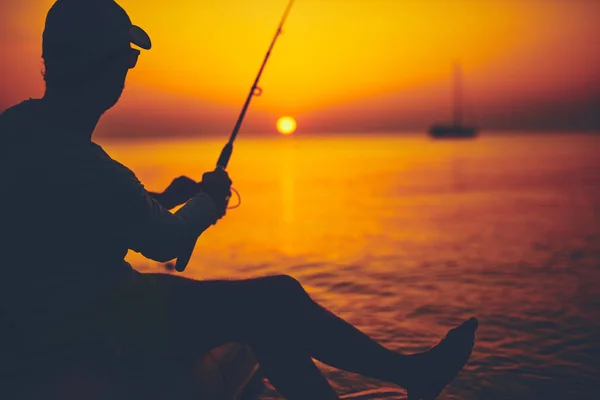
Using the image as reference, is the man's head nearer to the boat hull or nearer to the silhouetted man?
the silhouetted man

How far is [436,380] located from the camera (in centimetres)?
279

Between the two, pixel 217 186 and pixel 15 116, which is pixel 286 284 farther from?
pixel 15 116

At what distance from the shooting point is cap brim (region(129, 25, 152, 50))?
2218mm

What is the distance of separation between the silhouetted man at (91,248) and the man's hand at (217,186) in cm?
27

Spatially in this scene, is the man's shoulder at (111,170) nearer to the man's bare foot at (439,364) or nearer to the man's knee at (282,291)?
the man's knee at (282,291)

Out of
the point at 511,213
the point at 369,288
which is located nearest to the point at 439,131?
the point at 511,213

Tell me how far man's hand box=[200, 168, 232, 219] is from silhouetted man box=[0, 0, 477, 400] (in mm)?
273

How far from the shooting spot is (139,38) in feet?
7.36

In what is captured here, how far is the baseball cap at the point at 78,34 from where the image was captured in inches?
83.5

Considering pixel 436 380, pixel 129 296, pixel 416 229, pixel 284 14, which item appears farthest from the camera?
pixel 416 229

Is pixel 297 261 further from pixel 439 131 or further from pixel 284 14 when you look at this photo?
pixel 439 131

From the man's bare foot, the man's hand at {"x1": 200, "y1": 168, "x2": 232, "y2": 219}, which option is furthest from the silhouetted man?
the man's bare foot

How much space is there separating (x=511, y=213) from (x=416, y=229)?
12.4 feet

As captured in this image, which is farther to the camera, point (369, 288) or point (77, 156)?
point (369, 288)
